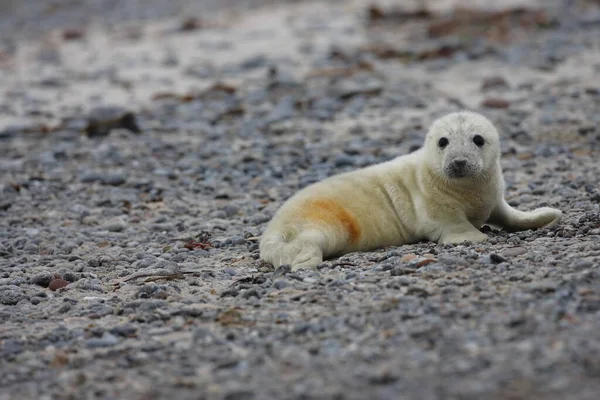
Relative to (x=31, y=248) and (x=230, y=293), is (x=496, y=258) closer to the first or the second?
(x=230, y=293)

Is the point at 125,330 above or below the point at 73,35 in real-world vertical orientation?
below

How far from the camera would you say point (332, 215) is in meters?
6.43

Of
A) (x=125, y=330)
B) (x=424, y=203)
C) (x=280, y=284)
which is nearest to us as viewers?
(x=125, y=330)

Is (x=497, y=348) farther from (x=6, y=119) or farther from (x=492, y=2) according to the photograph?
(x=492, y=2)

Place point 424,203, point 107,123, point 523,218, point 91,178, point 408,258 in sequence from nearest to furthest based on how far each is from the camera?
point 408,258
point 523,218
point 424,203
point 91,178
point 107,123

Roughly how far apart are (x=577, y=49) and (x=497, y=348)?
402 inches

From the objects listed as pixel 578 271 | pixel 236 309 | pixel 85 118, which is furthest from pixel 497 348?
pixel 85 118

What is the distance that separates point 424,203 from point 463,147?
494mm

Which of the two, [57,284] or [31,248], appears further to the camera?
[31,248]

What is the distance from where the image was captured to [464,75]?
1304cm

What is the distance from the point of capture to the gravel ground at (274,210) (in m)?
4.24

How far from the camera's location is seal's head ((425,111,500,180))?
259 inches

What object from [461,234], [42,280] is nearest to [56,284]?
[42,280]

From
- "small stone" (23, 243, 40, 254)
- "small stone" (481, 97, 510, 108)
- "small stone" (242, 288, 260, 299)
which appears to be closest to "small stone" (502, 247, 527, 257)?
"small stone" (242, 288, 260, 299)
